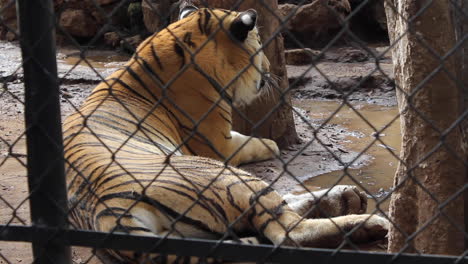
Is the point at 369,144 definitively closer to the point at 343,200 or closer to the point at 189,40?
the point at 343,200

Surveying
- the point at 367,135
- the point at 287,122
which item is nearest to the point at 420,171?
the point at 287,122

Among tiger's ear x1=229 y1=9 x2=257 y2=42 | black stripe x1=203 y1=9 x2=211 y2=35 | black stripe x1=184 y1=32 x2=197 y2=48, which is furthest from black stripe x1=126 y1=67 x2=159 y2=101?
tiger's ear x1=229 y1=9 x2=257 y2=42

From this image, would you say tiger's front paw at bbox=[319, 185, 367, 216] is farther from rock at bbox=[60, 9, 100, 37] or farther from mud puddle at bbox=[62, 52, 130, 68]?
rock at bbox=[60, 9, 100, 37]

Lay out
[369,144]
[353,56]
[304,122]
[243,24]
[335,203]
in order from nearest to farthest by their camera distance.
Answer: [335,203] < [243,24] < [369,144] < [304,122] < [353,56]

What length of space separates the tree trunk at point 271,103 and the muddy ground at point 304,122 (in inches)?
6.4

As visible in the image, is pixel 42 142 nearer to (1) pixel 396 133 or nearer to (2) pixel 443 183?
(2) pixel 443 183

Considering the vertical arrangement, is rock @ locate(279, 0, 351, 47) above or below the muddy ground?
above

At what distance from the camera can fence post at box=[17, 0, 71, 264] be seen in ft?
6.74

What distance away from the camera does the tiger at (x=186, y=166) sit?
2654mm

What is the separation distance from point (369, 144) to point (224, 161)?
1879 millimetres

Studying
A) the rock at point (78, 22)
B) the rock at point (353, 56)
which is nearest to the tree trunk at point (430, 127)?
the rock at point (353, 56)

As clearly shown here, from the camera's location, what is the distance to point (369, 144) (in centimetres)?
420

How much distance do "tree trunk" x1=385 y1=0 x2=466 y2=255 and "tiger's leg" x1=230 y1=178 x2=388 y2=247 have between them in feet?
0.92

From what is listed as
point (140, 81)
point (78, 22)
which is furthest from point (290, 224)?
point (78, 22)
